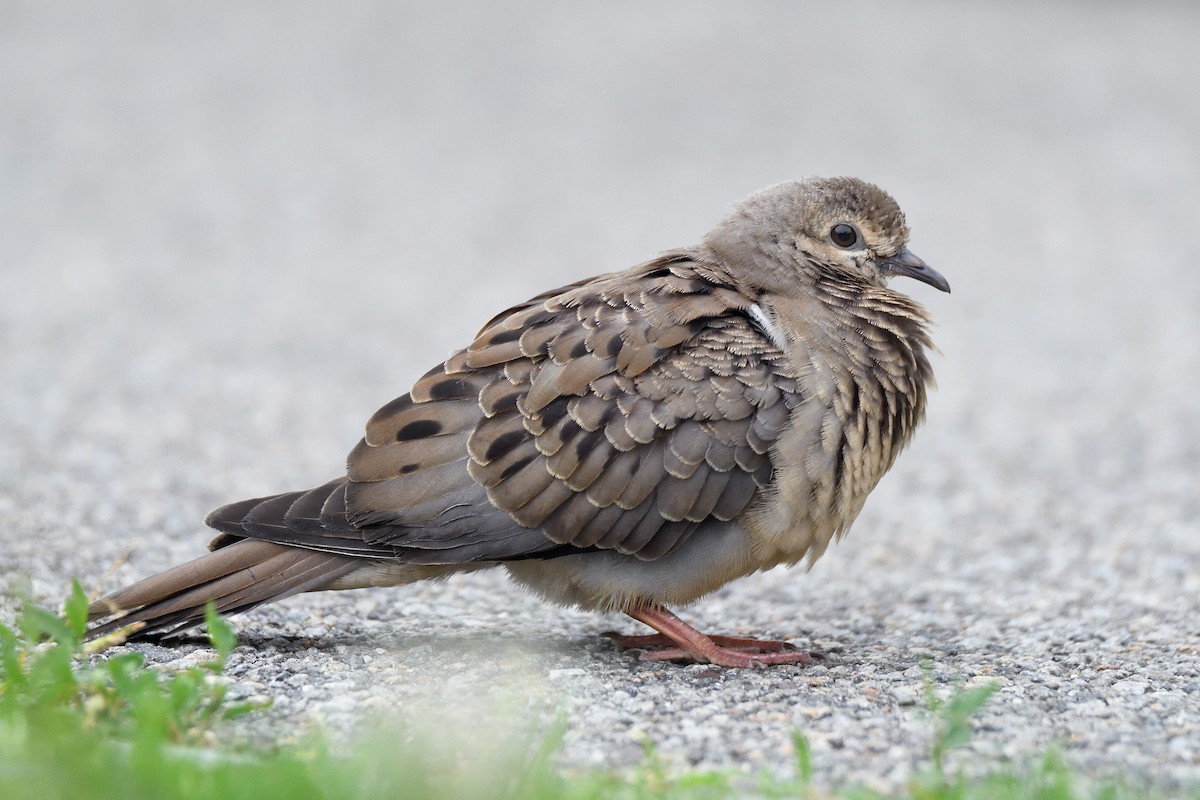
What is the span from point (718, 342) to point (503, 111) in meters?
14.6

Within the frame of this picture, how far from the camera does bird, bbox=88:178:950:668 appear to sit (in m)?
4.94

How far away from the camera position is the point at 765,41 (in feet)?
72.1

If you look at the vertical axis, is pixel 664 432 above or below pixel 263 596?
above

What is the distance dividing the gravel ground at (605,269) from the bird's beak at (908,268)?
1526 millimetres

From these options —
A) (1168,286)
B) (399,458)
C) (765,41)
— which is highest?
(765,41)

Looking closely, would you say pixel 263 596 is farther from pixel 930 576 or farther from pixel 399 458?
pixel 930 576

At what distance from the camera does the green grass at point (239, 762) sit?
10.5 feet

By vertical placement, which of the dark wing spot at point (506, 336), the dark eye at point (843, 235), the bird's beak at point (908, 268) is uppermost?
the dark eye at point (843, 235)

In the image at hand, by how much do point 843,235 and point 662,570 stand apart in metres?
1.64

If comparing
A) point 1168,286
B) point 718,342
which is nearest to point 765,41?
point 1168,286

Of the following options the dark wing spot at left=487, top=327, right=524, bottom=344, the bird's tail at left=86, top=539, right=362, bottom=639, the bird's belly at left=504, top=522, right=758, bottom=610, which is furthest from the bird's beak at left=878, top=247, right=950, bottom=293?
the bird's tail at left=86, top=539, right=362, bottom=639

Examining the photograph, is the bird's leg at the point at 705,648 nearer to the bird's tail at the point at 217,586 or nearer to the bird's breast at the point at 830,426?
the bird's breast at the point at 830,426

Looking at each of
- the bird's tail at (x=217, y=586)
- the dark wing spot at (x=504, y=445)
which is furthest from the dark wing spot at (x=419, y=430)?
the bird's tail at (x=217, y=586)

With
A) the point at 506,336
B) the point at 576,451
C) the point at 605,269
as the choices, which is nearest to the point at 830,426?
the point at 576,451
